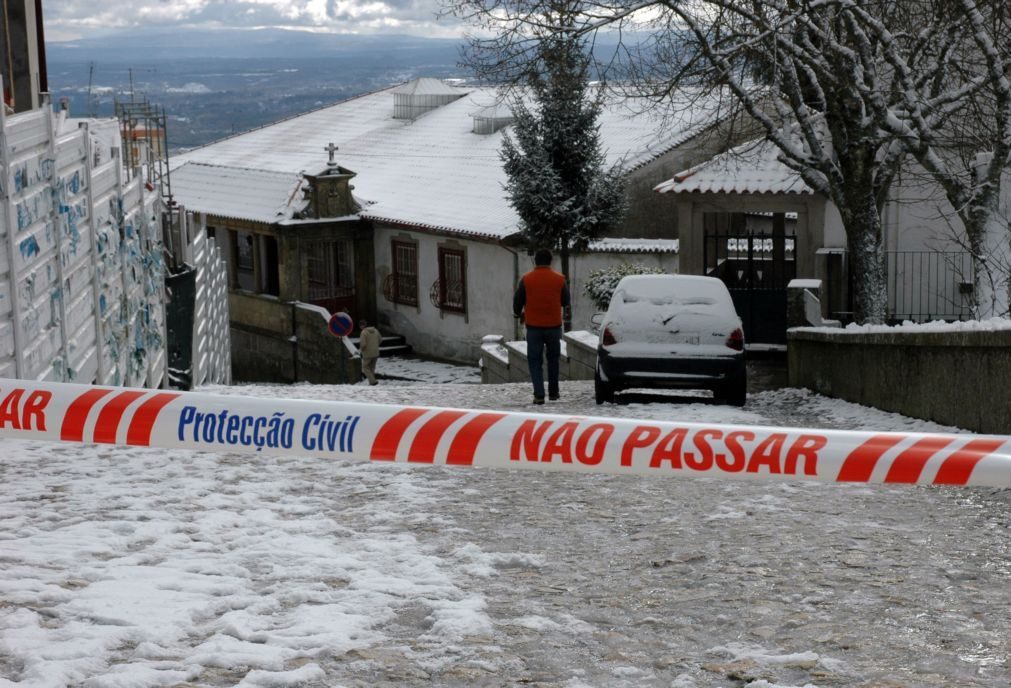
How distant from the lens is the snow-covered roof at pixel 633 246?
32.4 meters

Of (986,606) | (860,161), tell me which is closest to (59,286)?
(986,606)

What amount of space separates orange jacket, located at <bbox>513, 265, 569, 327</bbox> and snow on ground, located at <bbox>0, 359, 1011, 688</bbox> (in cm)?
433

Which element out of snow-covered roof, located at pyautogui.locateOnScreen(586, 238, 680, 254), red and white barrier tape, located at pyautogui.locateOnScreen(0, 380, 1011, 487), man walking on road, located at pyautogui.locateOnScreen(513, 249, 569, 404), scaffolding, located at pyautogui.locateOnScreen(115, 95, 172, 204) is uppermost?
scaffolding, located at pyautogui.locateOnScreen(115, 95, 172, 204)

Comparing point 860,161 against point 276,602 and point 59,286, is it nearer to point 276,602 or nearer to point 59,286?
point 59,286

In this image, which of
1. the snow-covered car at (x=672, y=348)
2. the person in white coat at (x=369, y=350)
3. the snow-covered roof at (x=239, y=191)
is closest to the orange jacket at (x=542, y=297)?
the snow-covered car at (x=672, y=348)

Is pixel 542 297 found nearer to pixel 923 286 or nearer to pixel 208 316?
pixel 923 286

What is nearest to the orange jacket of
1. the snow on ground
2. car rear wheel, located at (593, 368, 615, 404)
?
car rear wheel, located at (593, 368, 615, 404)

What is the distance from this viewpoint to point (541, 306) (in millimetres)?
14086

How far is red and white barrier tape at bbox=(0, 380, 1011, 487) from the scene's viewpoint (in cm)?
509

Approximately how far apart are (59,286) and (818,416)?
8.09 metres

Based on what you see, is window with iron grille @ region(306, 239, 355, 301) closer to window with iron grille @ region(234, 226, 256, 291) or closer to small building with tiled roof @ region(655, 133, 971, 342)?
window with iron grille @ region(234, 226, 256, 291)

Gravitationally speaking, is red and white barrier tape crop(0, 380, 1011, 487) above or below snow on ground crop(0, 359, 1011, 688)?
above

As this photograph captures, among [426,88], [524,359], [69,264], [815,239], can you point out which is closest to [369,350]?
[524,359]

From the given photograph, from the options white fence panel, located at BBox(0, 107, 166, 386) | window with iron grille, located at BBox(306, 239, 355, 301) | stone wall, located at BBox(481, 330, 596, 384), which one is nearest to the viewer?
white fence panel, located at BBox(0, 107, 166, 386)
